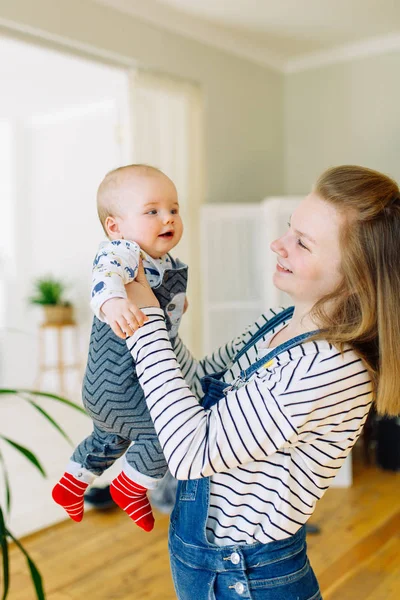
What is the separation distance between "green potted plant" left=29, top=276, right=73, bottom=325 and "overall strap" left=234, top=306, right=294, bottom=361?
Result: 4871 mm

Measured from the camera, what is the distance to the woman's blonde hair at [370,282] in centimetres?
97

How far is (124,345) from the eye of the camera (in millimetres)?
1079

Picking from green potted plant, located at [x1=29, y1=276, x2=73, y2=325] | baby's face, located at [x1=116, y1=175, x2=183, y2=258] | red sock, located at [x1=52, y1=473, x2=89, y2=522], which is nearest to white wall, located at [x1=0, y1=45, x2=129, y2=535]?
green potted plant, located at [x1=29, y1=276, x2=73, y2=325]

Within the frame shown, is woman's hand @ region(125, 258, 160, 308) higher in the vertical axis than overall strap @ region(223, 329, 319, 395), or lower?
higher

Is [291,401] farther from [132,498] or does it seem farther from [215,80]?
[215,80]

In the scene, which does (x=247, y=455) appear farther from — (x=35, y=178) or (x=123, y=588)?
(x=35, y=178)

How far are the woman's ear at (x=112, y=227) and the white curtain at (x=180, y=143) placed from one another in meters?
2.27

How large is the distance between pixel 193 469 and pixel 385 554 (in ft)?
7.39

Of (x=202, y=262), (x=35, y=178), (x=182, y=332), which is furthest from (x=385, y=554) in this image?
(x=35, y=178)

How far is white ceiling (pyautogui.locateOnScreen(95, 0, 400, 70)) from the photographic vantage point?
11.4 feet

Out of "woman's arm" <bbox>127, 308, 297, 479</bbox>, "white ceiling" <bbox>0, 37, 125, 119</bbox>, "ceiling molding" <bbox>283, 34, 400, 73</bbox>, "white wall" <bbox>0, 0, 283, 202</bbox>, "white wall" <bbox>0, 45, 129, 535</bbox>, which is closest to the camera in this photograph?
"woman's arm" <bbox>127, 308, 297, 479</bbox>

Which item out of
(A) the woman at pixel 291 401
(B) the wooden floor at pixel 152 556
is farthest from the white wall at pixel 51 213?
(A) the woman at pixel 291 401

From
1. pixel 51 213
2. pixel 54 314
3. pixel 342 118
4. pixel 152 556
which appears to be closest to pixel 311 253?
pixel 152 556

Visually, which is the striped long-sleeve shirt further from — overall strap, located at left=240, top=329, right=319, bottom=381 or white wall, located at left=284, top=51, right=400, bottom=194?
white wall, located at left=284, top=51, right=400, bottom=194
